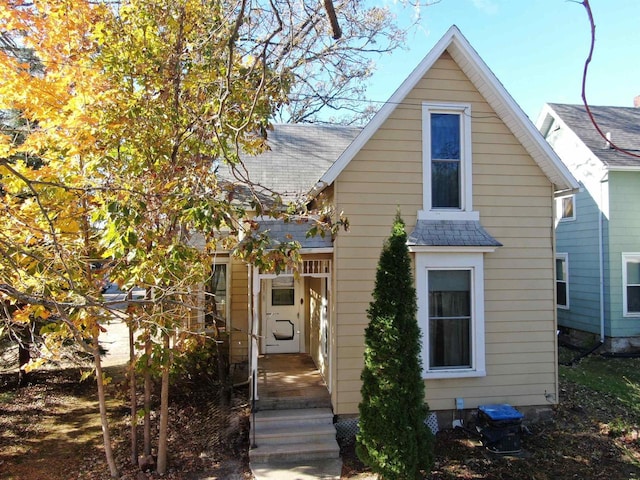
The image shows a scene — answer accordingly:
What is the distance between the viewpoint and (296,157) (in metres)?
11.5

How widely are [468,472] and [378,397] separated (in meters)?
1.85

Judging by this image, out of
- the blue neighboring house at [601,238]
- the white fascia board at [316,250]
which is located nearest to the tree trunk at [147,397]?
the white fascia board at [316,250]

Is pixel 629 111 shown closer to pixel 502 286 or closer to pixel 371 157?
pixel 502 286

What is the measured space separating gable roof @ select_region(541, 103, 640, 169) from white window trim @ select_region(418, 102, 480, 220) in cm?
703

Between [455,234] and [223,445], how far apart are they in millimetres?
5222

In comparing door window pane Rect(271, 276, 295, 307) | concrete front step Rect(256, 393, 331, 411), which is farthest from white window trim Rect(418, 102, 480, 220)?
door window pane Rect(271, 276, 295, 307)

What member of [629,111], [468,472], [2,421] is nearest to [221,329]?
[2,421]

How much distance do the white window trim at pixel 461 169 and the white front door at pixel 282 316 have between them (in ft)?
14.0

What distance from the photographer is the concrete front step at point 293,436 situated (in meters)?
6.44

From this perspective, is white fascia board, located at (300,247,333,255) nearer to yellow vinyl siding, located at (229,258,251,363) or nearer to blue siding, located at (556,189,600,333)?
yellow vinyl siding, located at (229,258,251,363)

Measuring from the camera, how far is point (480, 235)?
24.5ft

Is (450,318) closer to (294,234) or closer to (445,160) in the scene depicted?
(445,160)

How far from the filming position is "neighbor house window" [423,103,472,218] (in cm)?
764

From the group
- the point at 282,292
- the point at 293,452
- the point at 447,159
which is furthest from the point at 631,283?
the point at 293,452
